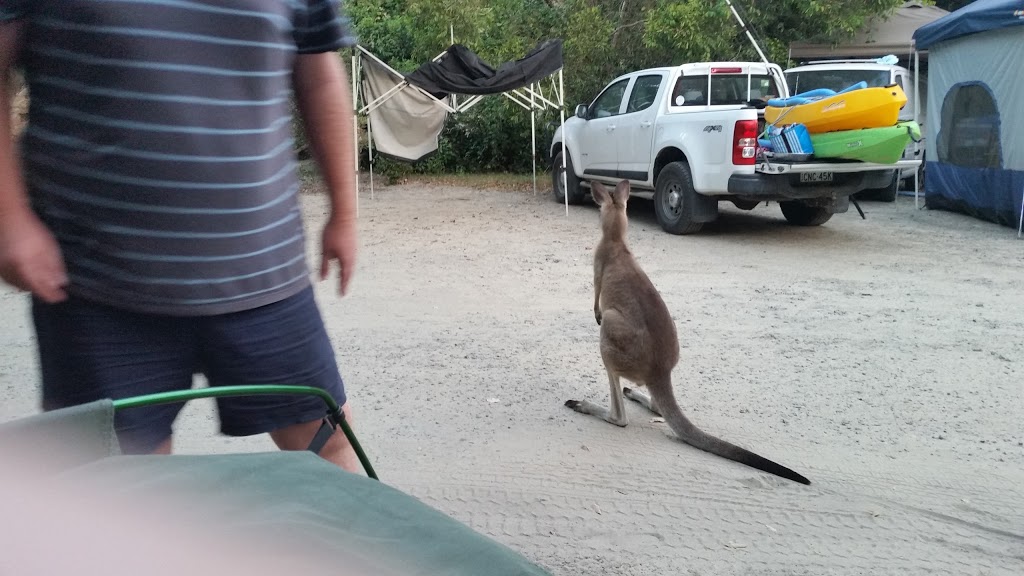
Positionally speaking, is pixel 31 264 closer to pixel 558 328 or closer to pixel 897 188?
pixel 558 328

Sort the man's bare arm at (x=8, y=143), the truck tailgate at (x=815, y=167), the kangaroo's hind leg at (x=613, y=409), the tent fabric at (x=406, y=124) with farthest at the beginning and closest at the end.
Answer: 1. the tent fabric at (x=406, y=124)
2. the truck tailgate at (x=815, y=167)
3. the kangaroo's hind leg at (x=613, y=409)
4. the man's bare arm at (x=8, y=143)

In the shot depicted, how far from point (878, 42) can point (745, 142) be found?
888 centimetres

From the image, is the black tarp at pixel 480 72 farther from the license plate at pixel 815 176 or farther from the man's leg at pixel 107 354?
the man's leg at pixel 107 354

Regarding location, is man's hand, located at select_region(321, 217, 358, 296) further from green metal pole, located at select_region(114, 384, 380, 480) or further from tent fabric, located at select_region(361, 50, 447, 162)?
tent fabric, located at select_region(361, 50, 447, 162)

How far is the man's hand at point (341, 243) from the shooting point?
2.46 meters

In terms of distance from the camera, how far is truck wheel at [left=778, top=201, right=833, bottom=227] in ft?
35.8

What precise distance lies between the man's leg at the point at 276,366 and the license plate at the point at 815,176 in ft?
26.3

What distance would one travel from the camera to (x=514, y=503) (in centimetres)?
379

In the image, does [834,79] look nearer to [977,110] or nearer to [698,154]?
[977,110]

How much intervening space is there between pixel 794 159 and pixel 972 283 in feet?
7.41

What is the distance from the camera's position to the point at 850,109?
8711 millimetres

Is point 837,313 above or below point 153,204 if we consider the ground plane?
below

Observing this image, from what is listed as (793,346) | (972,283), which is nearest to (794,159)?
(972,283)

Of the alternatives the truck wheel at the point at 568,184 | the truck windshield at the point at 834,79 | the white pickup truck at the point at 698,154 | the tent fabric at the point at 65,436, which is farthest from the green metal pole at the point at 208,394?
the truck windshield at the point at 834,79
